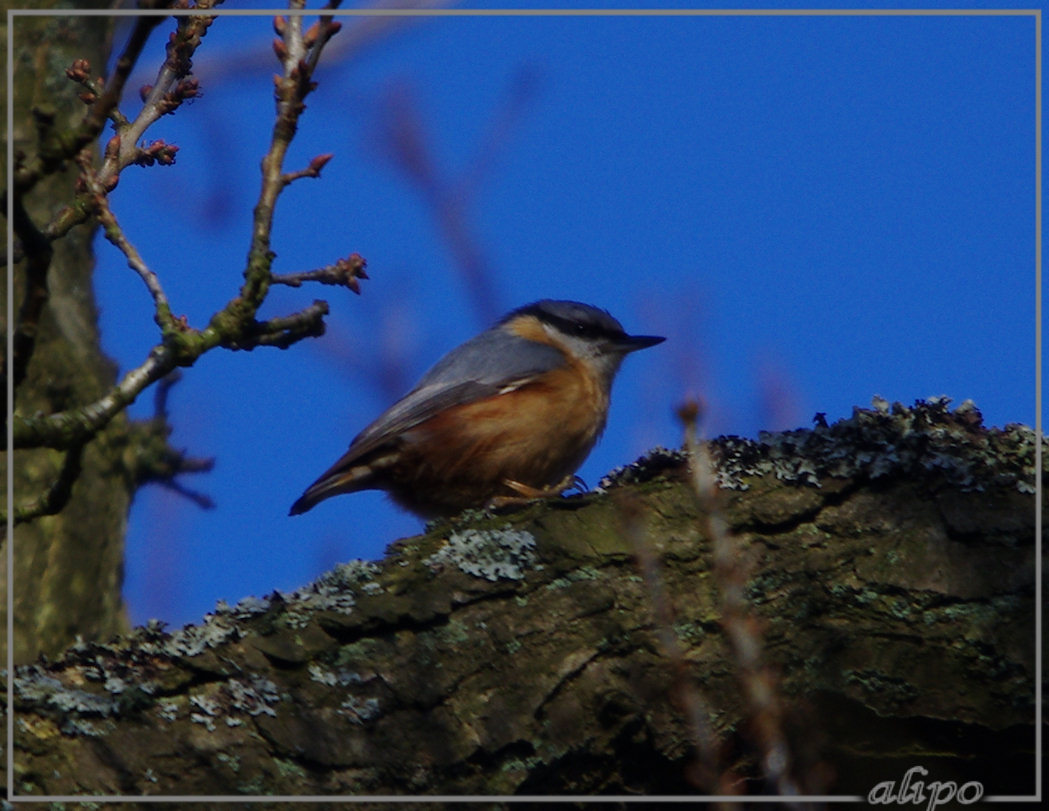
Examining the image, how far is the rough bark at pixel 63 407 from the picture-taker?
13.8 feet

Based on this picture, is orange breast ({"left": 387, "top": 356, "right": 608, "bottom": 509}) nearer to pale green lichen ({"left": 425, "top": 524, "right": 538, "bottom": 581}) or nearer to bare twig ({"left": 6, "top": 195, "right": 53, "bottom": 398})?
pale green lichen ({"left": 425, "top": 524, "right": 538, "bottom": 581})

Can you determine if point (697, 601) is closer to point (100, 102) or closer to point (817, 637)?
point (817, 637)

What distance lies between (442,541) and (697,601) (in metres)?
0.66

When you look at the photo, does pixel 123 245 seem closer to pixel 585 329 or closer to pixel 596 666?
pixel 596 666

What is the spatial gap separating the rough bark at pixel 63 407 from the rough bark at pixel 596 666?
1.95 m

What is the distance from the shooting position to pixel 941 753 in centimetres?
250

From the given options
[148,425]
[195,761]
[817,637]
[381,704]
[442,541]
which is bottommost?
[195,761]

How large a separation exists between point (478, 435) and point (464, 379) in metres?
0.38

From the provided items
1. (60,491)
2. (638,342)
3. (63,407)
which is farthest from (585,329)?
(60,491)

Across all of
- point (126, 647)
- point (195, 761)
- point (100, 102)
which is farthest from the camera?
point (126, 647)

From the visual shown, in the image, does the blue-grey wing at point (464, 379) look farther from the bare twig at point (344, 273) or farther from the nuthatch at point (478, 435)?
the bare twig at point (344, 273)

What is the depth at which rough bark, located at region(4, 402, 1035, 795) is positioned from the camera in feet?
7.68

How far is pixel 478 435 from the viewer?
417 centimetres

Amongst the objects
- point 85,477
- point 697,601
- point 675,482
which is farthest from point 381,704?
point 85,477
